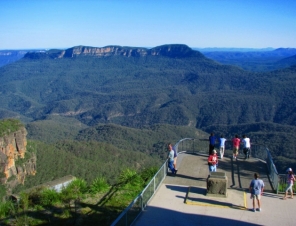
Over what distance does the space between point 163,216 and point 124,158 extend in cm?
7087

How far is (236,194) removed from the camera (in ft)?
51.0

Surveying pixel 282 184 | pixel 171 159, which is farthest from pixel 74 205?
pixel 282 184

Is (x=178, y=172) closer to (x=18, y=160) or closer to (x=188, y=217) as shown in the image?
(x=188, y=217)

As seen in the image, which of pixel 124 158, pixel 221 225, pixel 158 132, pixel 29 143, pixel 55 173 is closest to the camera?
pixel 221 225

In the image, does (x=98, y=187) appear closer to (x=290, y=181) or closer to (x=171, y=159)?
(x=171, y=159)

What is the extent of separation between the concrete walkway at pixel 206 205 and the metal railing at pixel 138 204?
20 cm

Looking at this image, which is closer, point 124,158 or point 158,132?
point 124,158

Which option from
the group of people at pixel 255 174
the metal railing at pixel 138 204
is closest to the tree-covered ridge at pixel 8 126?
the group of people at pixel 255 174

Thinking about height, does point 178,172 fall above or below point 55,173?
above

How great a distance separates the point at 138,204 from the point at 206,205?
2.83 metres

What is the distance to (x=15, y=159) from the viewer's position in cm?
6831

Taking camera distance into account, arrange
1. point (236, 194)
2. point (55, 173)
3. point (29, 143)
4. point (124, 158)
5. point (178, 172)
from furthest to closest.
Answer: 1. point (124, 158)
2. point (29, 143)
3. point (55, 173)
4. point (178, 172)
5. point (236, 194)

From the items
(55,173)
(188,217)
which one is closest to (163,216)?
(188,217)

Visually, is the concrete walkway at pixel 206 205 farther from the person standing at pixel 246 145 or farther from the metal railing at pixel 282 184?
the person standing at pixel 246 145
